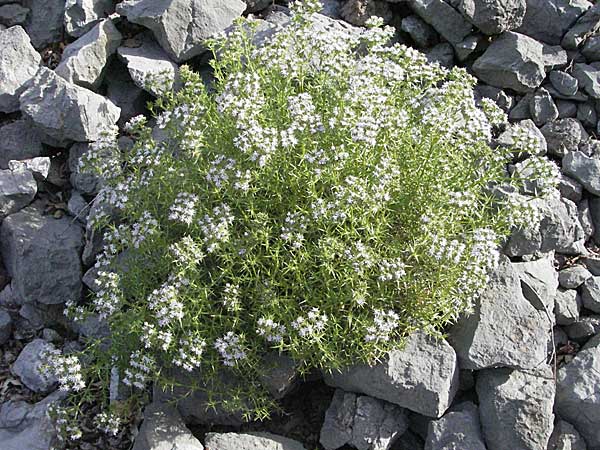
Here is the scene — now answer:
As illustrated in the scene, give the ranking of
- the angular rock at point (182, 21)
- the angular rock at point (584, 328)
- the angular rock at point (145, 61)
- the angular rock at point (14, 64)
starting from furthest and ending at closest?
the angular rock at point (14, 64) → the angular rock at point (182, 21) → the angular rock at point (145, 61) → the angular rock at point (584, 328)

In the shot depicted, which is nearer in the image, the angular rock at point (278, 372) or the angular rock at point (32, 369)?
the angular rock at point (278, 372)

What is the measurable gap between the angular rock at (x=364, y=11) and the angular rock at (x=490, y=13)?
727 mm

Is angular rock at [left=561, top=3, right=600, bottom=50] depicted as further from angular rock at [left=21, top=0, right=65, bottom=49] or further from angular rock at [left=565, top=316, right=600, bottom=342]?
angular rock at [left=21, top=0, right=65, bottom=49]

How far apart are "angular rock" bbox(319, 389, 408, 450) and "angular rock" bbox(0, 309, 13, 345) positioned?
9.52 ft

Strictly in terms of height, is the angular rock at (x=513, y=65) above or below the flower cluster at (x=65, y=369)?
above

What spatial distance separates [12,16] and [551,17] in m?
5.40

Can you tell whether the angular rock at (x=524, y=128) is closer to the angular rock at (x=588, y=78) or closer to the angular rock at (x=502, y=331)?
the angular rock at (x=588, y=78)

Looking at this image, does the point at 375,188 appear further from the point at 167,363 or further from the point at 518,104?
the point at 518,104

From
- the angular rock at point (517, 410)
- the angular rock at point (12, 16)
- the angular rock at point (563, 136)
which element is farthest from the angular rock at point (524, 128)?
the angular rock at point (12, 16)

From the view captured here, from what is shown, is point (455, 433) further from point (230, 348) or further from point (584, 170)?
point (584, 170)

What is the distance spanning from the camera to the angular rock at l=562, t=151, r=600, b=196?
689 centimetres

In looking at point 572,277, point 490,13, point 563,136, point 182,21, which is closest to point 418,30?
point 490,13

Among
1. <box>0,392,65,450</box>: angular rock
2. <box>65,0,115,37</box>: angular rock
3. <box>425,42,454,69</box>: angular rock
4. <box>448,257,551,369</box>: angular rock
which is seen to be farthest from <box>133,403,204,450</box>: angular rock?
<box>425,42,454,69</box>: angular rock

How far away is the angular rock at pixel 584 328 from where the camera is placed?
627 centimetres
